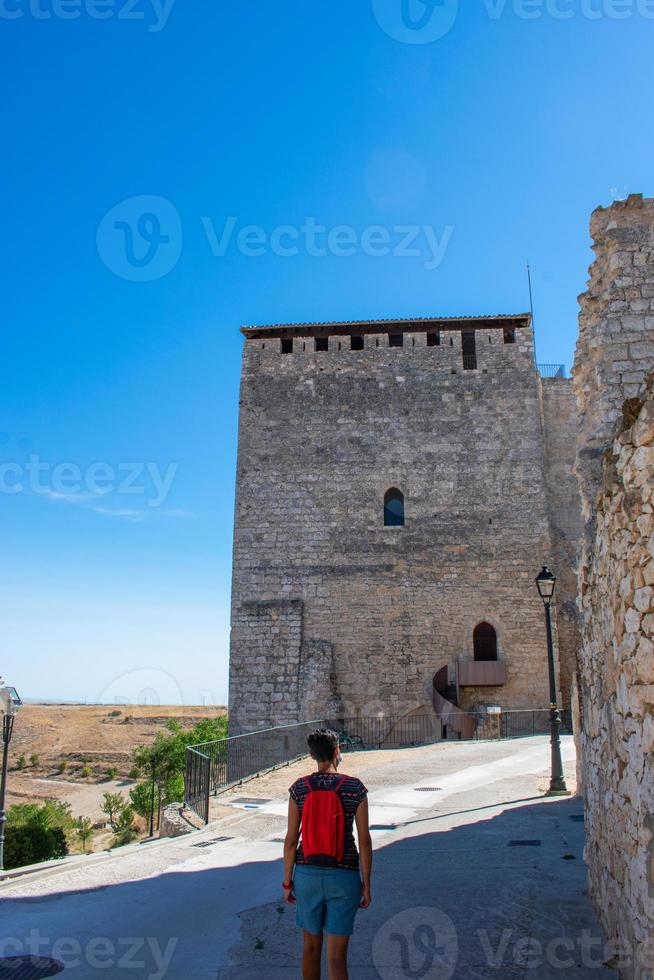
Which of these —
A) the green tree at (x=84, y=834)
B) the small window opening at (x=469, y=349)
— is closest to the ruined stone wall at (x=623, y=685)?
the small window opening at (x=469, y=349)

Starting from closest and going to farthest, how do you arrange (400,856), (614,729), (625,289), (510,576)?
(614,729) → (400,856) → (625,289) → (510,576)

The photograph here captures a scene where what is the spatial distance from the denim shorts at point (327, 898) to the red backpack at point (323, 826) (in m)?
0.05

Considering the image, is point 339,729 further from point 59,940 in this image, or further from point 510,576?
point 59,940

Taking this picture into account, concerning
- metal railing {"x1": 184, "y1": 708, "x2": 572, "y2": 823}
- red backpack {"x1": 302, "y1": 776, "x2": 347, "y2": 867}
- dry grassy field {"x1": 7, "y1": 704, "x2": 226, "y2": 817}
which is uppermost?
Answer: red backpack {"x1": 302, "y1": 776, "x2": 347, "y2": 867}

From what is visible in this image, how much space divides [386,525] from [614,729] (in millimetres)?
15193

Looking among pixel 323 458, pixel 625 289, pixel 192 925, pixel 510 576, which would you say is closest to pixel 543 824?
pixel 192 925

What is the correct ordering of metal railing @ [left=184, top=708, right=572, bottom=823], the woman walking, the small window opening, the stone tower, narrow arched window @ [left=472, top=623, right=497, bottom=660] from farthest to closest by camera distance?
the small window opening
narrow arched window @ [left=472, top=623, right=497, bottom=660]
the stone tower
metal railing @ [left=184, top=708, right=572, bottom=823]
the woman walking

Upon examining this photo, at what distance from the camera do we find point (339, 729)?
17.1 meters

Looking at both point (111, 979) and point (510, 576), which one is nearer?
Result: point (111, 979)

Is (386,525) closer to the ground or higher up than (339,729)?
higher up

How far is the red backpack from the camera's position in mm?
3129

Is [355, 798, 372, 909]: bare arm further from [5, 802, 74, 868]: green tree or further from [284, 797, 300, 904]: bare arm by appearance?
[5, 802, 74, 868]: green tree

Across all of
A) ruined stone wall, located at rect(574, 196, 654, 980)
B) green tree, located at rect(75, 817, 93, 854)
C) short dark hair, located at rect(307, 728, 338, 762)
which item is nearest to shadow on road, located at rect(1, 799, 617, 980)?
ruined stone wall, located at rect(574, 196, 654, 980)

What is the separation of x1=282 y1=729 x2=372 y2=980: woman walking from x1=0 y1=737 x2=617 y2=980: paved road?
3.13 feet
